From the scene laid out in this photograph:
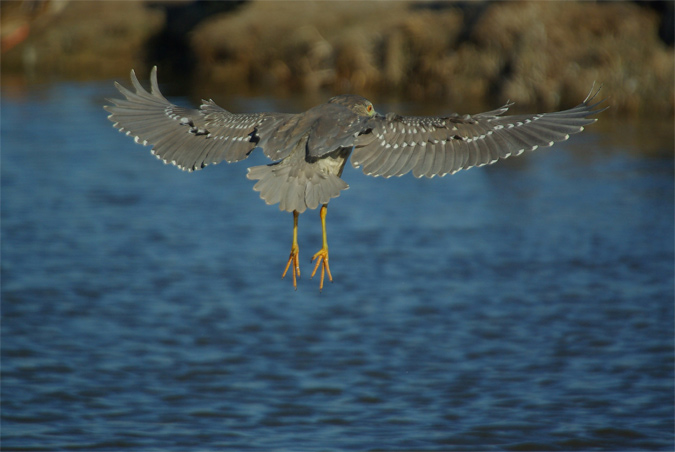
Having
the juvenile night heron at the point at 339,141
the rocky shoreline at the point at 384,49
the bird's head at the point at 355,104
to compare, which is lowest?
the juvenile night heron at the point at 339,141

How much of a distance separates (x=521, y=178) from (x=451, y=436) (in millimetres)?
8324

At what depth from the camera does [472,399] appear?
8.89m

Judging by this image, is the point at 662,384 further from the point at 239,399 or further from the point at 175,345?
the point at 175,345

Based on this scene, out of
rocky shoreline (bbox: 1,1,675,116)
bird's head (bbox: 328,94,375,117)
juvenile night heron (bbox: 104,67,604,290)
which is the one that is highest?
rocky shoreline (bbox: 1,1,675,116)

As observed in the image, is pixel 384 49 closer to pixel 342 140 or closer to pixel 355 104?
pixel 355 104

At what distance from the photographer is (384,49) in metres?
20.1

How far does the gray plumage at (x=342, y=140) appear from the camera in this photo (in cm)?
547

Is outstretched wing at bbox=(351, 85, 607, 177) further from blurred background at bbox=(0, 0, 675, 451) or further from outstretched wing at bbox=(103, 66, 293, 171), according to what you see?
blurred background at bbox=(0, 0, 675, 451)

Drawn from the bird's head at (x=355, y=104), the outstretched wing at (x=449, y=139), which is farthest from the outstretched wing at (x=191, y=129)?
the outstretched wing at (x=449, y=139)

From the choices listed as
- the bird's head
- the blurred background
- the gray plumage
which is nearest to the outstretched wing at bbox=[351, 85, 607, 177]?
the gray plumage

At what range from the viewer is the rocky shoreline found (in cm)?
1768

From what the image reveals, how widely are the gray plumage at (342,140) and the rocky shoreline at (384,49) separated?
9.11 m

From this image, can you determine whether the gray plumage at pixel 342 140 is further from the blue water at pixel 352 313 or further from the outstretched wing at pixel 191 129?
the blue water at pixel 352 313

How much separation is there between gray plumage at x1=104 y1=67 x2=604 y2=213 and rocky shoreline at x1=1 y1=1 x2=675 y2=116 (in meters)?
9.11
